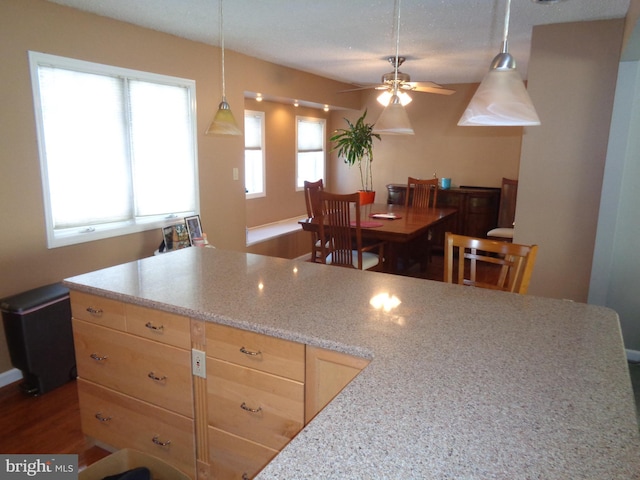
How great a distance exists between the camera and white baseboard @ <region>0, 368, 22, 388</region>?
9.07ft

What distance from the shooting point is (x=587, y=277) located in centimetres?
339

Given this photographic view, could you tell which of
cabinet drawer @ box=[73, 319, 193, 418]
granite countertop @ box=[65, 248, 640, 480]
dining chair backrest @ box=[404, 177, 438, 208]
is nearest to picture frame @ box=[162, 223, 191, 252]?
granite countertop @ box=[65, 248, 640, 480]

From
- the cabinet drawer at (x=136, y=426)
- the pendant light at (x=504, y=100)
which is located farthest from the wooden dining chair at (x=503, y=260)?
the cabinet drawer at (x=136, y=426)

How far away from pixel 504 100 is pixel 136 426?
75.4 inches

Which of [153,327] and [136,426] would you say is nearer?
[153,327]

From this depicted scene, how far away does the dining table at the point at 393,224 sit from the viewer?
372 cm

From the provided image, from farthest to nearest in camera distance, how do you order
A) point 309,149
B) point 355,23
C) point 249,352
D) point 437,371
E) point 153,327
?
point 309,149
point 355,23
point 153,327
point 249,352
point 437,371

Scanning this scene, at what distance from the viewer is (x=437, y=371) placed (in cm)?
118

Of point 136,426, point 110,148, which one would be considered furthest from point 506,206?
point 136,426

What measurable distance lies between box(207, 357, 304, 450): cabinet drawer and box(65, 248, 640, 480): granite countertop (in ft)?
0.65

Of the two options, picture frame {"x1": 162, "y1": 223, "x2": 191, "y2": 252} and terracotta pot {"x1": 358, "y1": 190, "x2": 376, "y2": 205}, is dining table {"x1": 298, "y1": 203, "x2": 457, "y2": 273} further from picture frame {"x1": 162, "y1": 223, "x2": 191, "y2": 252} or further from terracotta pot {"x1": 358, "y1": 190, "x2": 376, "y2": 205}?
picture frame {"x1": 162, "y1": 223, "x2": 191, "y2": 252}

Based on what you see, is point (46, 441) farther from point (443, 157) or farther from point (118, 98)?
point (443, 157)

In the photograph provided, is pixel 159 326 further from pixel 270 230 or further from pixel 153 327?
pixel 270 230

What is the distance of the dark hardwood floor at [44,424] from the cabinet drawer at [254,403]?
2.91 feet
